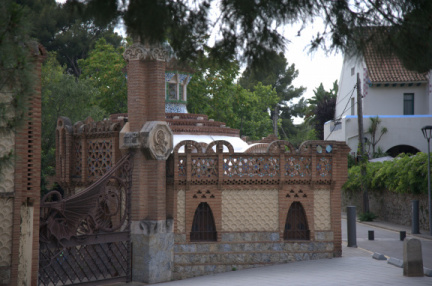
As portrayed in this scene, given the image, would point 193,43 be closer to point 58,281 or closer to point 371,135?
point 58,281

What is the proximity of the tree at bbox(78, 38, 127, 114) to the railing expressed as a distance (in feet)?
58.9

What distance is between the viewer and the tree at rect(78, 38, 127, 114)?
3300cm

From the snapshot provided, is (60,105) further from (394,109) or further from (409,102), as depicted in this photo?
(409,102)

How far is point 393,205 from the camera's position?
28797mm

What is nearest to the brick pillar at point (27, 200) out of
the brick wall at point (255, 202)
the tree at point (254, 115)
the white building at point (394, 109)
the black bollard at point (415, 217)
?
the brick wall at point (255, 202)

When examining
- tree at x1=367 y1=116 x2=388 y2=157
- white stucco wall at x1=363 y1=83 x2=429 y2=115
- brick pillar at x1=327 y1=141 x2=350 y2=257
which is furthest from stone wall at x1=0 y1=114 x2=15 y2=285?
white stucco wall at x1=363 y1=83 x2=429 y2=115

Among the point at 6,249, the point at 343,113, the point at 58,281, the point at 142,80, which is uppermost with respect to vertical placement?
the point at 343,113

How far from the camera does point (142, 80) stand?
45.8 ft

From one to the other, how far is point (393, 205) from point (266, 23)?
74.6 ft

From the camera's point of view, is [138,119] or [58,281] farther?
[138,119]

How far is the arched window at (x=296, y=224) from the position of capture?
15469 millimetres

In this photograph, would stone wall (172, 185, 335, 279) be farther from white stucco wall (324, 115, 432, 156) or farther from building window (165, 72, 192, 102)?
white stucco wall (324, 115, 432, 156)

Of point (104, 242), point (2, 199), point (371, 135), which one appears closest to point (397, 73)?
point (371, 135)

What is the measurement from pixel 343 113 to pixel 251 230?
1270 inches
